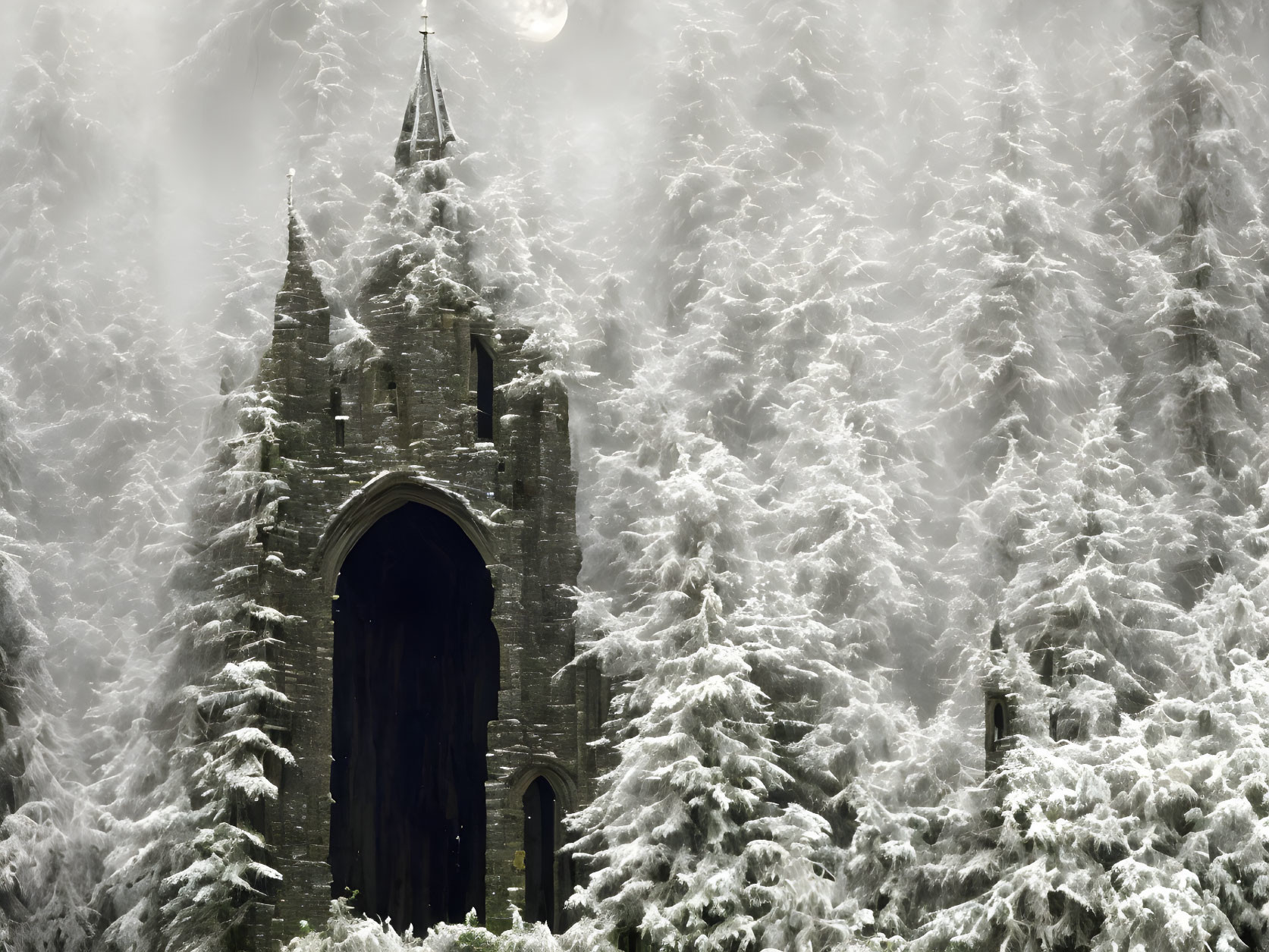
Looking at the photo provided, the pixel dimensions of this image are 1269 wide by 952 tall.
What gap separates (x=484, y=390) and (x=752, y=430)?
6.59 meters

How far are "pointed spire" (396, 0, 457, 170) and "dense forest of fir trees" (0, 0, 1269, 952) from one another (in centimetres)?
42

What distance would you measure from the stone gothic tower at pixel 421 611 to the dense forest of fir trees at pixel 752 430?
1.88ft

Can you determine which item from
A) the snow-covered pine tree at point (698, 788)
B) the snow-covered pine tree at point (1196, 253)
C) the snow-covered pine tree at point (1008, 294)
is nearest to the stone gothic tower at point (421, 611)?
the snow-covered pine tree at point (698, 788)

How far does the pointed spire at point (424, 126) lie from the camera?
1181 inches

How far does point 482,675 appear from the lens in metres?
28.4

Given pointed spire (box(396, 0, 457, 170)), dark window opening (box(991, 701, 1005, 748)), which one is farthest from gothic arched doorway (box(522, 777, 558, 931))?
pointed spire (box(396, 0, 457, 170))

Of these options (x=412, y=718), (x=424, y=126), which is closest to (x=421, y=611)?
(x=412, y=718)

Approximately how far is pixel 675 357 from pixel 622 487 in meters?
3.26

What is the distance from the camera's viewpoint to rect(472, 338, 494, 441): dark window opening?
28766 millimetres

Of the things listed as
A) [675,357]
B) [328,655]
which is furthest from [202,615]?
[675,357]

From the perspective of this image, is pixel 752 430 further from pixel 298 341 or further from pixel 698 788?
pixel 698 788

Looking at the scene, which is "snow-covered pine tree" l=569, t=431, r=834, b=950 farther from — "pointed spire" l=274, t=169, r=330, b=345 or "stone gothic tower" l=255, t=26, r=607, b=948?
"pointed spire" l=274, t=169, r=330, b=345

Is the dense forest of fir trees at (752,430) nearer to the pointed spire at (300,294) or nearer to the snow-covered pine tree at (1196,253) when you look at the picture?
the snow-covered pine tree at (1196,253)

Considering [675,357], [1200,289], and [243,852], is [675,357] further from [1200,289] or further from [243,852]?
[243,852]
